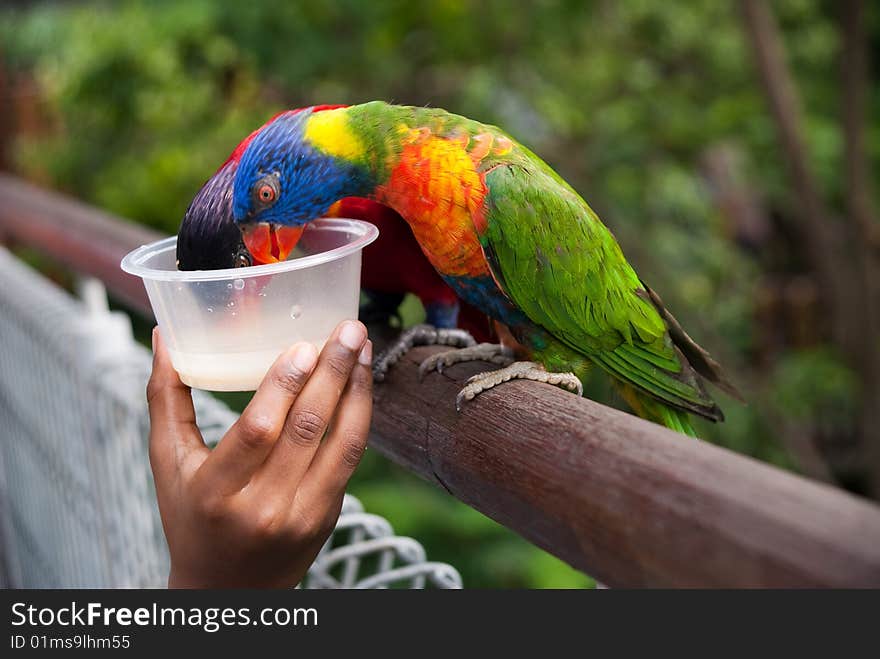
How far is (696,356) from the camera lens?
981 millimetres

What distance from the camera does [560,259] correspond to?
0.91 meters

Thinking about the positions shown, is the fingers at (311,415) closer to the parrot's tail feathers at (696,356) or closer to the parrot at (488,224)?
the parrot at (488,224)

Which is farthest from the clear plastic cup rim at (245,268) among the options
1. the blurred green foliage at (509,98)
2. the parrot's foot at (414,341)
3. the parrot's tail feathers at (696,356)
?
the blurred green foliage at (509,98)

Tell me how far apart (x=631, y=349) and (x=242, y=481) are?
50 centimetres

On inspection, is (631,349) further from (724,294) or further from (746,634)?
(724,294)

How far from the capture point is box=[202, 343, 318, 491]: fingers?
0.59 meters

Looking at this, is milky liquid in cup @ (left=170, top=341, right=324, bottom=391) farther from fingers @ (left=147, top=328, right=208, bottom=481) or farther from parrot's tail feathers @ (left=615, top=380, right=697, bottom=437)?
parrot's tail feathers @ (left=615, top=380, right=697, bottom=437)

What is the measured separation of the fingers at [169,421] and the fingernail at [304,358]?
4.0 inches

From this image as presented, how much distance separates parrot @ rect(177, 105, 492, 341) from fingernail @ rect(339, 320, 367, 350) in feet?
0.82

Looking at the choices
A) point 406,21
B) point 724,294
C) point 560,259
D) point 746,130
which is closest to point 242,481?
point 560,259

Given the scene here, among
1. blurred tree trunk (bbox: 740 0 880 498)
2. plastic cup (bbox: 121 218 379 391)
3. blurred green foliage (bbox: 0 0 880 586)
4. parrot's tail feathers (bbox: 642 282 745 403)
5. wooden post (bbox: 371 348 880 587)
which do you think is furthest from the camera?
blurred green foliage (bbox: 0 0 880 586)

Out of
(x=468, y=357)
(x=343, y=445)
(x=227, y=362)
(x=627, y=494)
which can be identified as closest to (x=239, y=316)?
(x=227, y=362)

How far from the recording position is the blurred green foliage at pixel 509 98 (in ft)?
8.32

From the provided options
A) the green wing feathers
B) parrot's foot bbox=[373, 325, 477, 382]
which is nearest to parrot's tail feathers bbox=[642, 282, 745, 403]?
the green wing feathers
